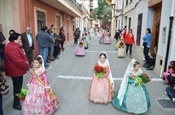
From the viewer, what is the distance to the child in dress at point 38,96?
3.46 meters

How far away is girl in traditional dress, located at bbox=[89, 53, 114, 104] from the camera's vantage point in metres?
4.24

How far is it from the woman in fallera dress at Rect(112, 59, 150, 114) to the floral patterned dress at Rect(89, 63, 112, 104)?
1.35 ft

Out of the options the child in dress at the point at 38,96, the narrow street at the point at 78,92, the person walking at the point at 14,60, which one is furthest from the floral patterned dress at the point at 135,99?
the person walking at the point at 14,60

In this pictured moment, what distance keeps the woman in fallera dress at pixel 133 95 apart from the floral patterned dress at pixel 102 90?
0.41 metres

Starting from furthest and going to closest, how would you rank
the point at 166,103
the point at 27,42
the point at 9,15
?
the point at 9,15
the point at 27,42
the point at 166,103

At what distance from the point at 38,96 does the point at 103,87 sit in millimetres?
1523

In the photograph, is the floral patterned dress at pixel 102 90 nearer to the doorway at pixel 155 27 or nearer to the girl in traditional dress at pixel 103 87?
the girl in traditional dress at pixel 103 87

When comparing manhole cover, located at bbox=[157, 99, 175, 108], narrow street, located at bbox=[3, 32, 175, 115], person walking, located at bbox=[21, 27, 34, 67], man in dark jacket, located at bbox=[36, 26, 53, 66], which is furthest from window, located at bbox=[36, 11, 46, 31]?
manhole cover, located at bbox=[157, 99, 175, 108]

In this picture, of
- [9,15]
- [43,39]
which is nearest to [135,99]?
[43,39]

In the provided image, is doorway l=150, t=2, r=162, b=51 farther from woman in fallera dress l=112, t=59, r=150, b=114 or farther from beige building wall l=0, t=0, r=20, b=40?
beige building wall l=0, t=0, r=20, b=40

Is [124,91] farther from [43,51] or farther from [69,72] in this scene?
[43,51]

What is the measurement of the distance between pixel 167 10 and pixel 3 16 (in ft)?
19.5

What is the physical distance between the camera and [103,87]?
167 inches

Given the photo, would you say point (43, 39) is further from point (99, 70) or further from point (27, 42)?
point (99, 70)
